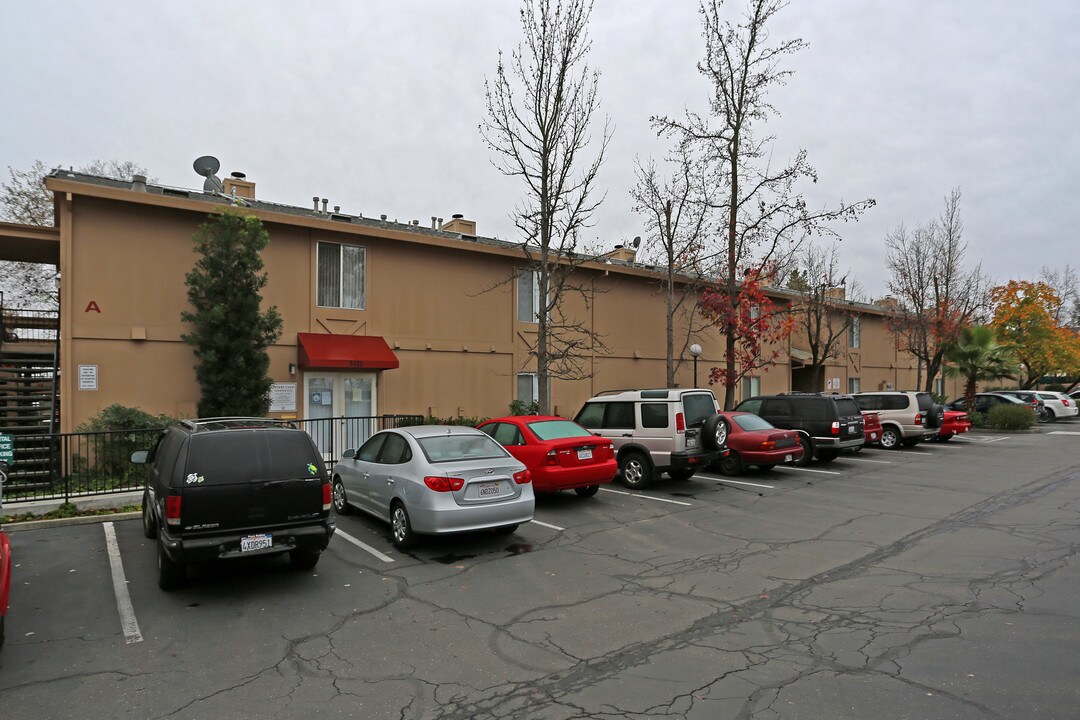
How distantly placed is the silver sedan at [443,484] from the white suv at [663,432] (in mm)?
4392

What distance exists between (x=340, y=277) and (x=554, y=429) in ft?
26.4

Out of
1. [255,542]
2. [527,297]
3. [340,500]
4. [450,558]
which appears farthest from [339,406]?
[255,542]

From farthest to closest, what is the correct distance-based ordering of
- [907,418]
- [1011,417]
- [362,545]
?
[1011,417]
[907,418]
[362,545]

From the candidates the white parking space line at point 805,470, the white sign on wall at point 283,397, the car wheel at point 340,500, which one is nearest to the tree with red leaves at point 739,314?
the white parking space line at point 805,470

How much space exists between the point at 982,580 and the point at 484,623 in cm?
522

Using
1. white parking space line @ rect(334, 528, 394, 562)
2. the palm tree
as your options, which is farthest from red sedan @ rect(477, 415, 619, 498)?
the palm tree

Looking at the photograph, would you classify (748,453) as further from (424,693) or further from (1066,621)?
(424,693)

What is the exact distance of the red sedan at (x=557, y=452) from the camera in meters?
10.3

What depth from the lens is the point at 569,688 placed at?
4.44 meters

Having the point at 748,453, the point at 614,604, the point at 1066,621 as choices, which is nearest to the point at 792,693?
the point at 614,604

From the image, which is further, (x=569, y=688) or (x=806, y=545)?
(x=806, y=545)

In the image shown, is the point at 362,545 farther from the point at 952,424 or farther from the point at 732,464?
the point at 952,424

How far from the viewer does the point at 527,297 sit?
64.2ft

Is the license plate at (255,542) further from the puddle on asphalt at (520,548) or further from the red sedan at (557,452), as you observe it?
the red sedan at (557,452)
